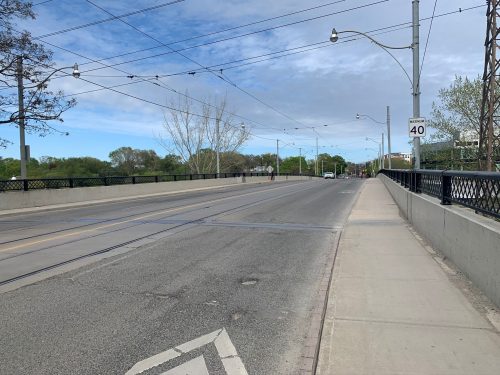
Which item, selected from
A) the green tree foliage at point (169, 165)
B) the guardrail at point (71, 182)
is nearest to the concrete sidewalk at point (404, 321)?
the guardrail at point (71, 182)

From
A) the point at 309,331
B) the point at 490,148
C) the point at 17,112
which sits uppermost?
the point at 17,112

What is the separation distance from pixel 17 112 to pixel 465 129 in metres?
34.5

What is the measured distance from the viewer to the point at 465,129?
40000 millimetres

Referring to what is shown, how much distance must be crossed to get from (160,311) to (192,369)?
1780 millimetres

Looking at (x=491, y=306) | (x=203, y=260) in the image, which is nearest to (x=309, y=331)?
(x=491, y=306)

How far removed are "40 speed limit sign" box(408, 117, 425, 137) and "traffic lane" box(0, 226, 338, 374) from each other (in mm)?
9671

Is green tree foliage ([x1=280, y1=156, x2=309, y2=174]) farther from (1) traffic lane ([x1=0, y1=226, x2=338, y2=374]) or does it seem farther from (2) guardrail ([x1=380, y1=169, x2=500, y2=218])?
(1) traffic lane ([x1=0, y1=226, x2=338, y2=374])

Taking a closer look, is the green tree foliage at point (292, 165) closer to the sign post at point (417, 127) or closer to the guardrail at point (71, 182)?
the guardrail at point (71, 182)

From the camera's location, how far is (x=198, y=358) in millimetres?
4449

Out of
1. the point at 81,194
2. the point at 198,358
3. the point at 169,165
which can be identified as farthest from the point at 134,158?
the point at 198,358

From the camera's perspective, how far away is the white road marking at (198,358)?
13.8ft

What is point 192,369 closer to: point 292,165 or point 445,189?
point 445,189

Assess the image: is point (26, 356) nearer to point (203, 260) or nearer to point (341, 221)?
point (203, 260)

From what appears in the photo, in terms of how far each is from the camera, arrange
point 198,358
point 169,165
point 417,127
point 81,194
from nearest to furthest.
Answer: point 198,358 < point 417,127 < point 81,194 < point 169,165
